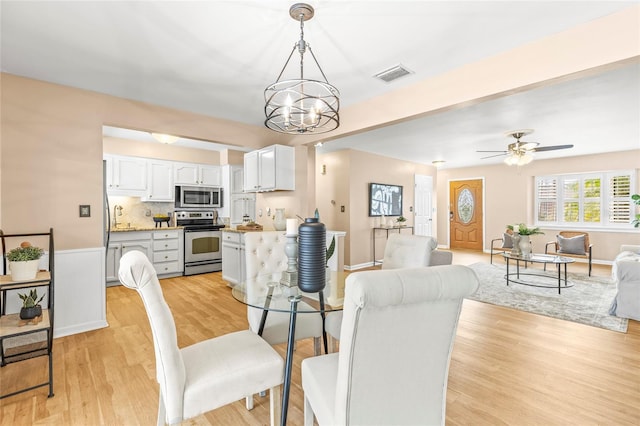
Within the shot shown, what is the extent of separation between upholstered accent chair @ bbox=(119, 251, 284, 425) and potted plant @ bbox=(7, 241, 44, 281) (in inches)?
57.6

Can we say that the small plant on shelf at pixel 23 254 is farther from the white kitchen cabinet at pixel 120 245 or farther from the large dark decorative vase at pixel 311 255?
the white kitchen cabinet at pixel 120 245

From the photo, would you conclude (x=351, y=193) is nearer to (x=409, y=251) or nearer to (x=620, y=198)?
(x=409, y=251)

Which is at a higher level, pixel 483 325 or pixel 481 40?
pixel 481 40

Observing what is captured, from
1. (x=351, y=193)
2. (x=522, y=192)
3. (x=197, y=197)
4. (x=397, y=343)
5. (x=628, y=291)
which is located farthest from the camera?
(x=522, y=192)

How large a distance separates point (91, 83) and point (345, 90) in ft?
8.19

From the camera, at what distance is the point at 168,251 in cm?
516

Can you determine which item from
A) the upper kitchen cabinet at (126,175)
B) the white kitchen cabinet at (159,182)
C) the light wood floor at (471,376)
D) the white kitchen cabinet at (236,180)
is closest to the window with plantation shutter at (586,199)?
the light wood floor at (471,376)

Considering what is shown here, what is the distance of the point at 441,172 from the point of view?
356 inches

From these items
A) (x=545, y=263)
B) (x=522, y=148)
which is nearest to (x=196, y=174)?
(x=522, y=148)

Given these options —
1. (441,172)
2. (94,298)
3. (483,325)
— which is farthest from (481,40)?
(441,172)

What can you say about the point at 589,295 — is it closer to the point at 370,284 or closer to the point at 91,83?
the point at 370,284

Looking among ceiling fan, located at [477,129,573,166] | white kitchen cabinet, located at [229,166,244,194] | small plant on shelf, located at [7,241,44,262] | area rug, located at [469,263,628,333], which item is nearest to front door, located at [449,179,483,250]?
area rug, located at [469,263,628,333]

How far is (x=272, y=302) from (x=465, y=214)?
8.33 meters

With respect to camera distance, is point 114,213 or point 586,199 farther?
point 586,199
